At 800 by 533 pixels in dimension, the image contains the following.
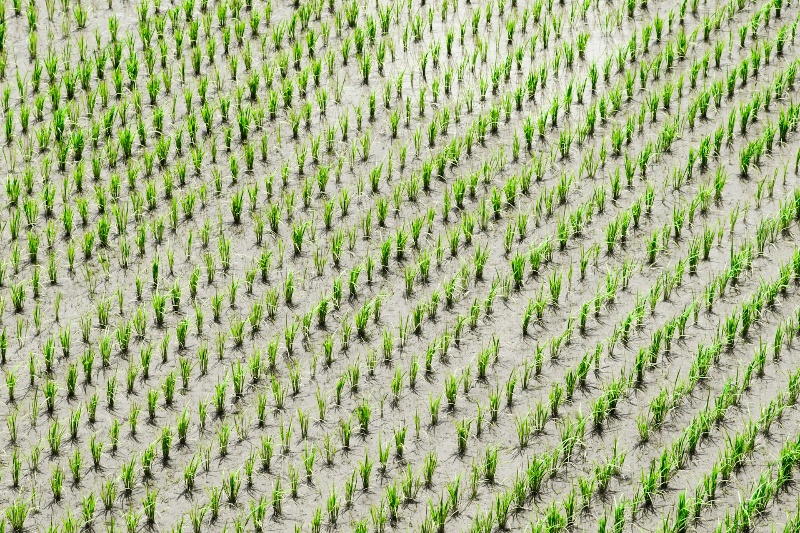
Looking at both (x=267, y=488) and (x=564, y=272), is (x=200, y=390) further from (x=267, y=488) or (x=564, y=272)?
(x=564, y=272)

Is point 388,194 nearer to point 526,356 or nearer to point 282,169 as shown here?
point 282,169

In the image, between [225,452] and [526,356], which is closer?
[225,452]

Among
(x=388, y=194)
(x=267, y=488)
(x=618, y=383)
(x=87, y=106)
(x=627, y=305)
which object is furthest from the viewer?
(x=87, y=106)

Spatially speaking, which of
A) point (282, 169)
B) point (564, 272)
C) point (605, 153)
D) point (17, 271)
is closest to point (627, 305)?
point (564, 272)

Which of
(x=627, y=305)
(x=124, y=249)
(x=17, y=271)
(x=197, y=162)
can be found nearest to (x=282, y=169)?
(x=197, y=162)

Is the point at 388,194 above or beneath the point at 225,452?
above

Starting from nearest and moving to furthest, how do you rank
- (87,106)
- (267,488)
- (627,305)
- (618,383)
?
(267,488)
(618,383)
(627,305)
(87,106)
